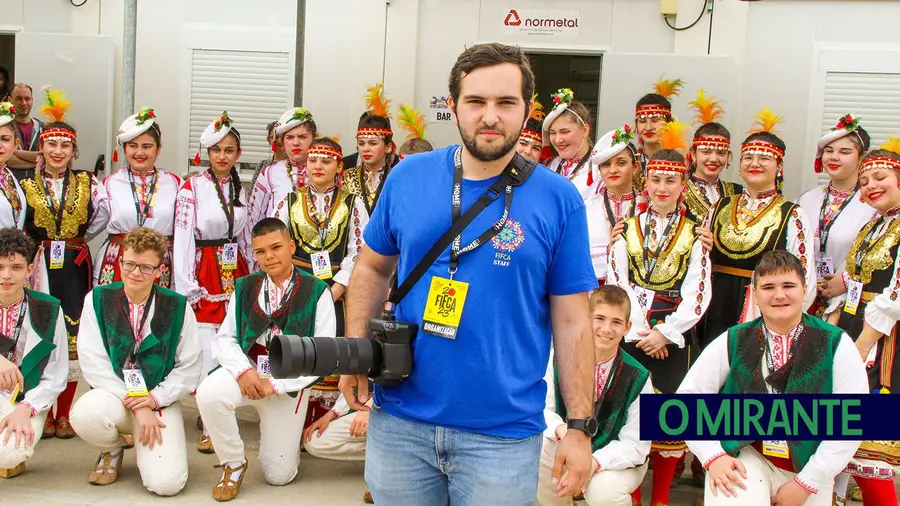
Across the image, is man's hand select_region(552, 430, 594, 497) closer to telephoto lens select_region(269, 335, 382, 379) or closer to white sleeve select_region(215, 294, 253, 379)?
telephoto lens select_region(269, 335, 382, 379)

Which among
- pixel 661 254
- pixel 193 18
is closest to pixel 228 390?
pixel 661 254

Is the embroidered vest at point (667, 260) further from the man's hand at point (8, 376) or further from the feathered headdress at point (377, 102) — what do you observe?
the man's hand at point (8, 376)

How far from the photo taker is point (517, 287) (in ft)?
7.43

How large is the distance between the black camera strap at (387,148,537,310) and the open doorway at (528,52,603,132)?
4701 mm

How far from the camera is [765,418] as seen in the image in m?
3.64

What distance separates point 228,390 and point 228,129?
5.94ft

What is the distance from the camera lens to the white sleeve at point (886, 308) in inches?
166

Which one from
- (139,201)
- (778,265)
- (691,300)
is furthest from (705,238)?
(139,201)

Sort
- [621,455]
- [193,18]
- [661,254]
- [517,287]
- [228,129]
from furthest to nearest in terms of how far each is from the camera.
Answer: [193,18] → [228,129] → [661,254] → [621,455] → [517,287]

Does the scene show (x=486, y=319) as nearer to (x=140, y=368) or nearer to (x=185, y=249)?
(x=140, y=368)

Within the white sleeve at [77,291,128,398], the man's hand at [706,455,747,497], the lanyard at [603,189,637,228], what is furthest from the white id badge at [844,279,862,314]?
the white sleeve at [77,291,128,398]

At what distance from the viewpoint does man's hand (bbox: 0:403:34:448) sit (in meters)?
4.28

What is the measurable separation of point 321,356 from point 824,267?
11.5 ft

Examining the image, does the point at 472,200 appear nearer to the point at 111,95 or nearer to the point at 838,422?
the point at 838,422
